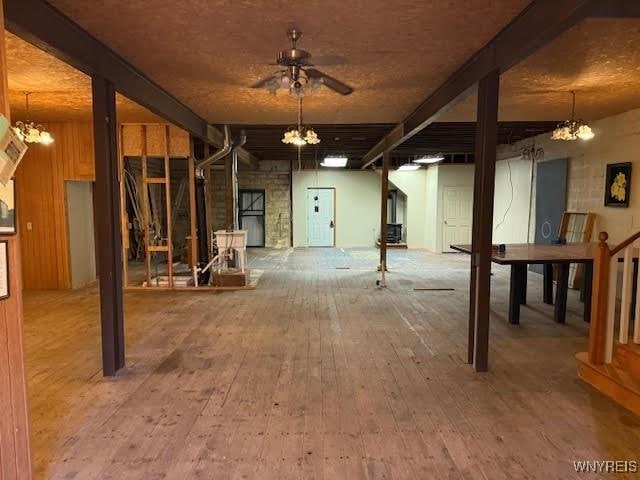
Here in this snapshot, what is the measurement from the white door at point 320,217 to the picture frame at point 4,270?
10.9 m

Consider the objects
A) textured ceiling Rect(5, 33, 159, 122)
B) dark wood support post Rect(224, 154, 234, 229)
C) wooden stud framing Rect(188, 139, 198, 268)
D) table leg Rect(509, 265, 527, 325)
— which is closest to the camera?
textured ceiling Rect(5, 33, 159, 122)

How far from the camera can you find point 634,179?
17.7 ft

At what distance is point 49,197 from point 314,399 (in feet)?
18.3

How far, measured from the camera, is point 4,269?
1.66 meters

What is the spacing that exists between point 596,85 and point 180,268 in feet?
23.3

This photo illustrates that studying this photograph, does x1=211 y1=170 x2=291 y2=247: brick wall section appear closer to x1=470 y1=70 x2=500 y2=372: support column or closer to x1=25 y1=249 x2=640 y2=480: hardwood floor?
x1=25 y1=249 x2=640 y2=480: hardwood floor

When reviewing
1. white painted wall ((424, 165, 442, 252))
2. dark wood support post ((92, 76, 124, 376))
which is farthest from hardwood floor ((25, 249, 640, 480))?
white painted wall ((424, 165, 442, 252))

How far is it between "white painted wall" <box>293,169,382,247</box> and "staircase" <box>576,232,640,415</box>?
961cm

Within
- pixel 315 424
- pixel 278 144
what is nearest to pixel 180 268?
pixel 278 144

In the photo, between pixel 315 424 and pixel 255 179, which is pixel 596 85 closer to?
pixel 315 424

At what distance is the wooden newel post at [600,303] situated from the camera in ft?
9.61

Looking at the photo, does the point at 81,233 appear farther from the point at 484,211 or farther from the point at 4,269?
the point at 484,211

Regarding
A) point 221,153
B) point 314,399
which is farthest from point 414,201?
point 314,399

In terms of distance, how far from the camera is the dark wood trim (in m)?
2.25
